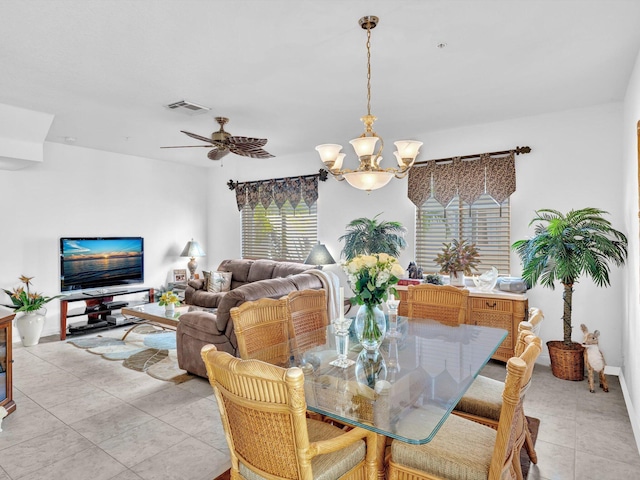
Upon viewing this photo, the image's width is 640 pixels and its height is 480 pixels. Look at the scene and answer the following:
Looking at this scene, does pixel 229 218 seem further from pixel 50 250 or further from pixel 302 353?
pixel 302 353

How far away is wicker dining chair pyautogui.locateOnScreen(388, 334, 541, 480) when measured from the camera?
1441 millimetres

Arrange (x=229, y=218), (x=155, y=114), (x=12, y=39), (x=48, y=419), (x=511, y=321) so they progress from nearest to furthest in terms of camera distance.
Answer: (x=12, y=39) → (x=48, y=419) → (x=511, y=321) → (x=155, y=114) → (x=229, y=218)

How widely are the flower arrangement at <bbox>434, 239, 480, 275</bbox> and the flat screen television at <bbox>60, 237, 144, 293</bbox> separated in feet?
16.4

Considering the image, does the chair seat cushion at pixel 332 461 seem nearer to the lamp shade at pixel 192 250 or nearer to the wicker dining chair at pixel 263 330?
the wicker dining chair at pixel 263 330

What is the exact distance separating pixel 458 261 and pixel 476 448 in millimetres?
2964

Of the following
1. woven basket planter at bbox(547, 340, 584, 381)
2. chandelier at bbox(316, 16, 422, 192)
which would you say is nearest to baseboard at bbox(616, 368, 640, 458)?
woven basket planter at bbox(547, 340, 584, 381)

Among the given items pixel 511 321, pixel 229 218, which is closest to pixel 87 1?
pixel 511 321

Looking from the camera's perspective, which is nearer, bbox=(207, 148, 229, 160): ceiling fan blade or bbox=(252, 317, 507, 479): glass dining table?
bbox=(252, 317, 507, 479): glass dining table

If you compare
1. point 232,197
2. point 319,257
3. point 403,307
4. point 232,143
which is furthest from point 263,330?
point 232,197

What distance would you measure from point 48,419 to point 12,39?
9.27 ft

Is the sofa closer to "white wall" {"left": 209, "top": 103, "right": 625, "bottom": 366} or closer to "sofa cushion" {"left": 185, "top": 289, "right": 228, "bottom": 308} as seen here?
"white wall" {"left": 209, "top": 103, "right": 625, "bottom": 366}

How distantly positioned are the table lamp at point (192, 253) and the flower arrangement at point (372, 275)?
5386 millimetres

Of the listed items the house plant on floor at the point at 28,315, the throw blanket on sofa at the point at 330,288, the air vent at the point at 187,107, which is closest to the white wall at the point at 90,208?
the house plant on floor at the point at 28,315

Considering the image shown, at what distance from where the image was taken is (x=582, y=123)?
413 centimetres
